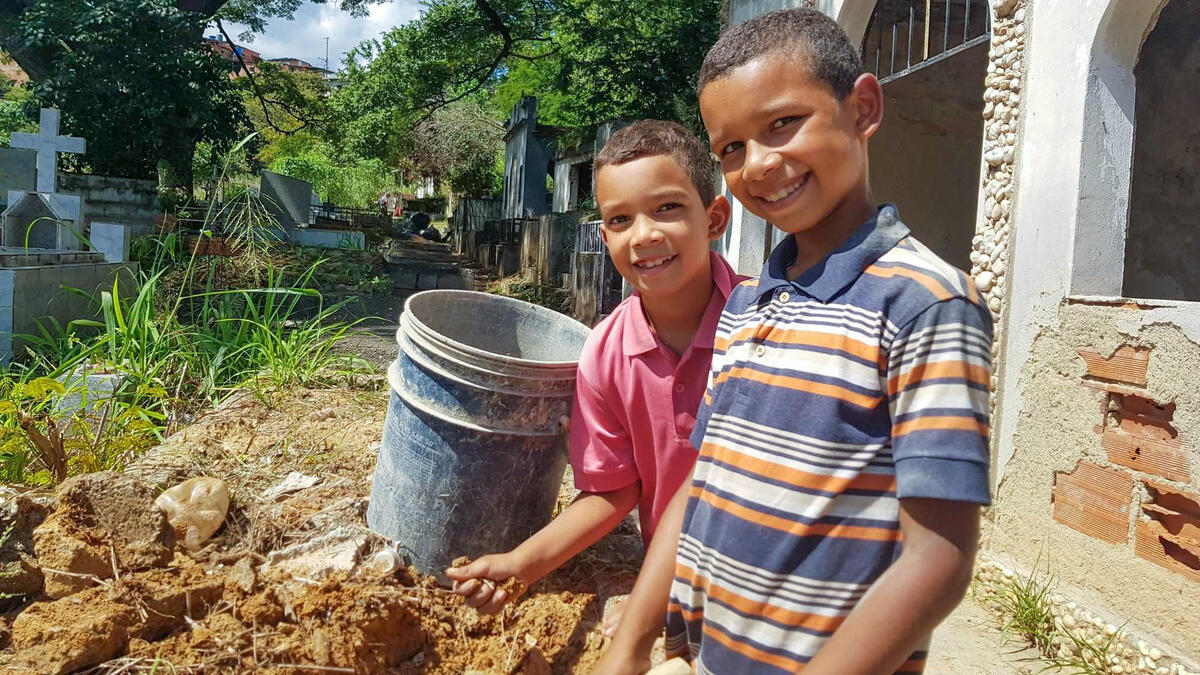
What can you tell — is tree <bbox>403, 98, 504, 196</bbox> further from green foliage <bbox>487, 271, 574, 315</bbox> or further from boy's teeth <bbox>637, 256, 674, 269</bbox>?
boy's teeth <bbox>637, 256, 674, 269</bbox>

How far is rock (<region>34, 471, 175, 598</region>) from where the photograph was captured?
7.30ft

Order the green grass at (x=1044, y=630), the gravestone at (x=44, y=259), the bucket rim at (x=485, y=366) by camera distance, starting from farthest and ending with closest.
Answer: the gravestone at (x=44, y=259), the green grass at (x=1044, y=630), the bucket rim at (x=485, y=366)

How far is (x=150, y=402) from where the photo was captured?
14.5 ft

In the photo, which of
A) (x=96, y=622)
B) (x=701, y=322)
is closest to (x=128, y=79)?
(x=96, y=622)

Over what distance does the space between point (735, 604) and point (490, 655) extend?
1249 mm

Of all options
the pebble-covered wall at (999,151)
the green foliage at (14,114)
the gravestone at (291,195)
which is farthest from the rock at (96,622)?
the gravestone at (291,195)

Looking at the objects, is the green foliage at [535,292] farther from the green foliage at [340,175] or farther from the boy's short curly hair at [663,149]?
the green foliage at [340,175]

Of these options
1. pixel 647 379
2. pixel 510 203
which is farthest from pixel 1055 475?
pixel 510 203

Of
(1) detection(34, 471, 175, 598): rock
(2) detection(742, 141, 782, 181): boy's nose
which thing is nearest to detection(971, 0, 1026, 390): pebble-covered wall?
(2) detection(742, 141, 782, 181): boy's nose

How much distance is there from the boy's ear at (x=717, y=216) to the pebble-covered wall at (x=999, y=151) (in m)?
1.75

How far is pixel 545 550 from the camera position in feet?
6.78

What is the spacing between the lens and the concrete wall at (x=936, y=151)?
6984mm

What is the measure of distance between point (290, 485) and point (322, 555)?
29.3 inches

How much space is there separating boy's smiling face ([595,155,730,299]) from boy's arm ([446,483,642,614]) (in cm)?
57
